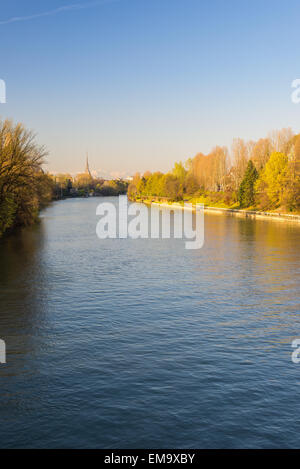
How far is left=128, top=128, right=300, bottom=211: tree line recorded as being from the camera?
102 meters

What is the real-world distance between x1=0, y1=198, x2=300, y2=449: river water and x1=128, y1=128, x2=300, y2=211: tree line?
2523 inches

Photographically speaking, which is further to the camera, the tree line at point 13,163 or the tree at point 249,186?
the tree at point 249,186

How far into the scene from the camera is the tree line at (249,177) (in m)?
102

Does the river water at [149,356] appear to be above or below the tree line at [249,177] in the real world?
below

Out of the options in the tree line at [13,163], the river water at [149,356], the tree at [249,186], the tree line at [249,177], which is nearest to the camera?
the river water at [149,356]

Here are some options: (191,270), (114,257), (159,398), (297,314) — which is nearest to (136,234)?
(114,257)

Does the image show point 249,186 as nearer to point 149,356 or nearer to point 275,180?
point 275,180

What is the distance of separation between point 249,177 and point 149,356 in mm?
→ 105567

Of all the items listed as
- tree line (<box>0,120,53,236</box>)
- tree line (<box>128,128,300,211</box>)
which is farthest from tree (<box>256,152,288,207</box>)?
tree line (<box>0,120,53,236</box>)

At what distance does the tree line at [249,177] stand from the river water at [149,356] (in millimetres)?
64079

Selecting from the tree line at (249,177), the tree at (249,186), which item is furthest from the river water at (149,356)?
the tree at (249,186)

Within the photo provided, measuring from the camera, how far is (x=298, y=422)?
1458 centimetres

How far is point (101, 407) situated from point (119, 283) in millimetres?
19661

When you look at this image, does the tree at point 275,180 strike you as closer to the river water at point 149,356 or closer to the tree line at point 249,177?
the tree line at point 249,177
